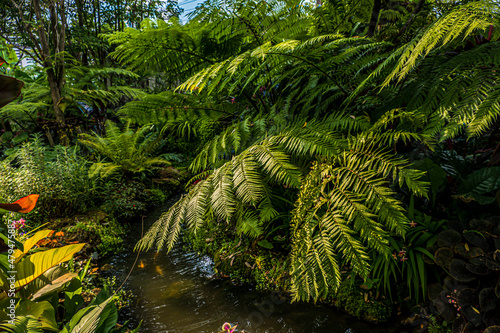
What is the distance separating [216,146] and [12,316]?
1168 mm

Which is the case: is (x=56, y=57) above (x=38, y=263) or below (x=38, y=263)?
above

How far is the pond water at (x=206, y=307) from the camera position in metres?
1.56

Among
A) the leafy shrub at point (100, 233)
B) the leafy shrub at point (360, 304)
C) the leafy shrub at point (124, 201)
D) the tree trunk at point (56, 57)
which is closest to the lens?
the leafy shrub at point (360, 304)

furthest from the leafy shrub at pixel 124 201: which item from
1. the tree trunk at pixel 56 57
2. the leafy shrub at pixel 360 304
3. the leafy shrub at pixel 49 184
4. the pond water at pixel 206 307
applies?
the leafy shrub at pixel 360 304

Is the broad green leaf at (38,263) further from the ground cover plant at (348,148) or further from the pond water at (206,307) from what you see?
the pond water at (206,307)

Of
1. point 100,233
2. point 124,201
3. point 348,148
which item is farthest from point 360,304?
point 124,201

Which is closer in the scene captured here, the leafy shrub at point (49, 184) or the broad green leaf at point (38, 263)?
the broad green leaf at point (38, 263)

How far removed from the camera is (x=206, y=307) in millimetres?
1772

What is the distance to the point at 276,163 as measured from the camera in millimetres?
1296

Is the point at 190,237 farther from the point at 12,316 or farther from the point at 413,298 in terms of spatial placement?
the point at 413,298

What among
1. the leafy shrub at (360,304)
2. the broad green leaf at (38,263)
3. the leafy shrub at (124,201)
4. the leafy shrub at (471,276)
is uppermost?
the broad green leaf at (38,263)

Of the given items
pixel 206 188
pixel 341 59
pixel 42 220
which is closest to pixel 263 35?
pixel 341 59

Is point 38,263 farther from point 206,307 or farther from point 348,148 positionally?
point 348,148

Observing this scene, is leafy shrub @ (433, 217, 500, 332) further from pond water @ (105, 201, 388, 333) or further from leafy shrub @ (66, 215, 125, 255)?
leafy shrub @ (66, 215, 125, 255)
